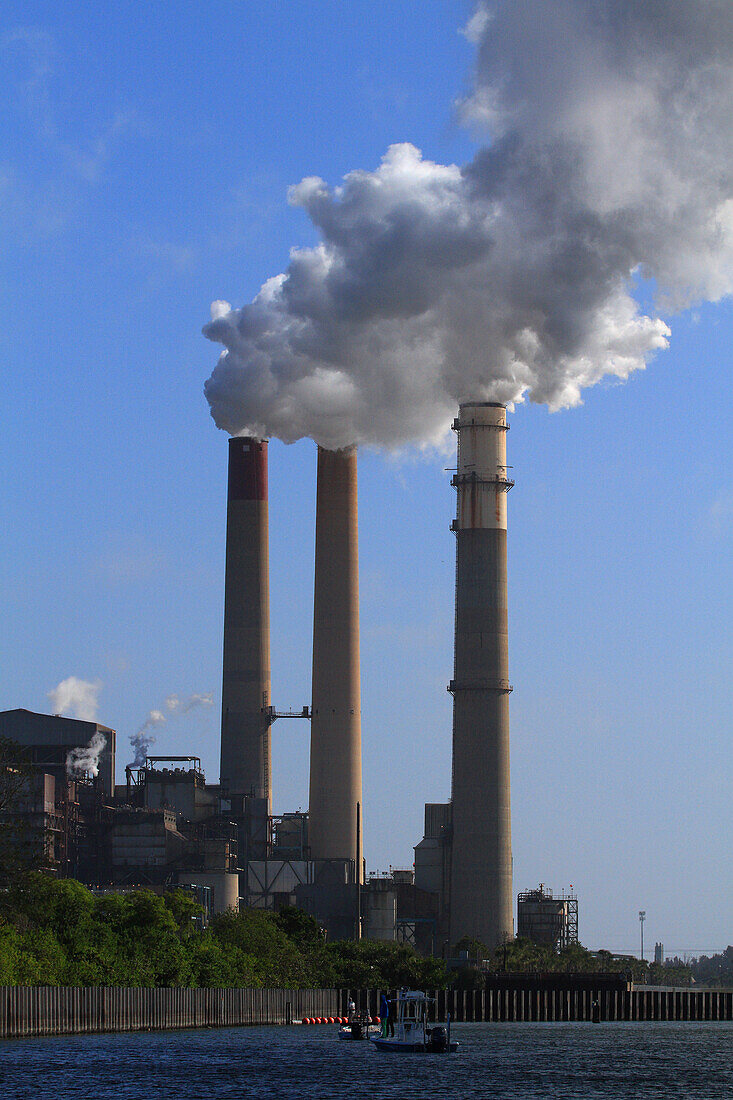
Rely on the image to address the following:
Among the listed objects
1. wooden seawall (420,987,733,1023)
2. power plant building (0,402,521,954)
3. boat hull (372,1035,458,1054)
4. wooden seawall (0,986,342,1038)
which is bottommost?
wooden seawall (420,987,733,1023)

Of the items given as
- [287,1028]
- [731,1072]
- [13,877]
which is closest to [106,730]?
[287,1028]

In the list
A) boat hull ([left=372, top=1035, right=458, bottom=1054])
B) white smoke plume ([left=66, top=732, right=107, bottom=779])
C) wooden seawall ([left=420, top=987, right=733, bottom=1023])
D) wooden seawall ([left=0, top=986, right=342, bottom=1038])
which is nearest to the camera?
wooden seawall ([left=0, top=986, right=342, bottom=1038])

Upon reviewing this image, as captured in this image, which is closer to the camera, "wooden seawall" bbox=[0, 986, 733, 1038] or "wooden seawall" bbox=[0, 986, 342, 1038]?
"wooden seawall" bbox=[0, 986, 342, 1038]

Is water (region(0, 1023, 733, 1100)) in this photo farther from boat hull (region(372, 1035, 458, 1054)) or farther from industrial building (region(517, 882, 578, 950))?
industrial building (region(517, 882, 578, 950))

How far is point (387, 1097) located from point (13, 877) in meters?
21.0

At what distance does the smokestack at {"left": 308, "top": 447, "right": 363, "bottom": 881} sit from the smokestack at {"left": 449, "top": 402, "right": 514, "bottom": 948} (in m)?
7.10

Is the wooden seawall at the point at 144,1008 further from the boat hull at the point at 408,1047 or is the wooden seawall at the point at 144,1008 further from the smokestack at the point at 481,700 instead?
the smokestack at the point at 481,700

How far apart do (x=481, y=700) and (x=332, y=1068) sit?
183 ft

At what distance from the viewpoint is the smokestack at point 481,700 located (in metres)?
117

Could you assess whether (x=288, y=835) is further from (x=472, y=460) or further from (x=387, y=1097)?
(x=387, y=1097)

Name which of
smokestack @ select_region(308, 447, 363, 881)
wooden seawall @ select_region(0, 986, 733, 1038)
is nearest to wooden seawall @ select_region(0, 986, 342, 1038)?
wooden seawall @ select_region(0, 986, 733, 1038)

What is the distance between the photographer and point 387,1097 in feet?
175

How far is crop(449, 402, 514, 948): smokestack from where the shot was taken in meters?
117

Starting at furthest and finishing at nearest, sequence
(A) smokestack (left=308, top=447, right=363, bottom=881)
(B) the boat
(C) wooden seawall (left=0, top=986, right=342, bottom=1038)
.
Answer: (A) smokestack (left=308, top=447, right=363, bottom=881)
(B) the boat
(C) wooden seawall (left=0, top=986, right=342, bottom=1038)
